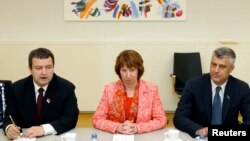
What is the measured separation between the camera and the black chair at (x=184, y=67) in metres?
4.88

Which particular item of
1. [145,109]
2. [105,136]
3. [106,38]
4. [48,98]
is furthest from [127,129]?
[106,38]

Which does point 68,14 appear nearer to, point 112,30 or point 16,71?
point 112,30

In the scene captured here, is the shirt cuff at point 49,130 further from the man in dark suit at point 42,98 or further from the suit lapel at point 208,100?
the suit lapel at point 208,100

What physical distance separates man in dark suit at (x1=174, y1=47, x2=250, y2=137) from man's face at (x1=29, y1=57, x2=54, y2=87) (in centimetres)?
102

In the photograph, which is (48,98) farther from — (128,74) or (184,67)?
(184,67)

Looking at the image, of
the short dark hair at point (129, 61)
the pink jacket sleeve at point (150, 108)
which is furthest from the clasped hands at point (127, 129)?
the short dark hair at point (129, 61)

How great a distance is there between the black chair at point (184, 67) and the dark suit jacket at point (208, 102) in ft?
7.13

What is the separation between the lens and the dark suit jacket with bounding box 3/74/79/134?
2574mm

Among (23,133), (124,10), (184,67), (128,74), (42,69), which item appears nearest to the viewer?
(23,133)

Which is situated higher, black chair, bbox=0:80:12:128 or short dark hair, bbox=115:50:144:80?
short dark hair, bbox=115:50:144:80

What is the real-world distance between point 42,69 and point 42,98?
24cm

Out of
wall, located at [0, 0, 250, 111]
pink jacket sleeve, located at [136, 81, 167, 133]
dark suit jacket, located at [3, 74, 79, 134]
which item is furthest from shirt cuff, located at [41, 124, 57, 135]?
wall, located at [0, 0, 250, 111]

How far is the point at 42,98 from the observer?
258 cm

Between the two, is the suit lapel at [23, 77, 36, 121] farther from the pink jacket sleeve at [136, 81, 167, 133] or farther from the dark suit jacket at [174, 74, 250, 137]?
the dark suit jacket at [174, 74, 250, 137]
